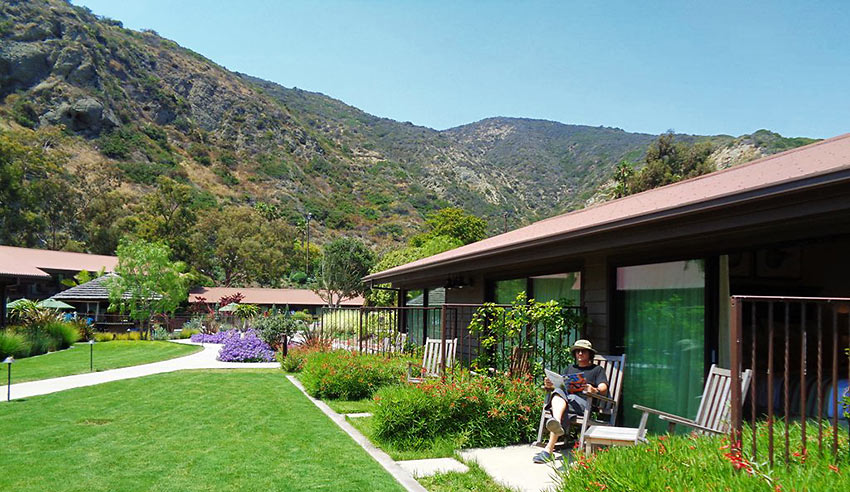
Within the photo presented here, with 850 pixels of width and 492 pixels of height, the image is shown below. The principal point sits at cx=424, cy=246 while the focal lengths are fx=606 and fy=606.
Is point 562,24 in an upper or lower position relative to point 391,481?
upper

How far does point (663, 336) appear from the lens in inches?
251

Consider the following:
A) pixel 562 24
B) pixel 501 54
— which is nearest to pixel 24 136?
pixel 501 54

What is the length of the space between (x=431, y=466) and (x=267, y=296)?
41.5 m

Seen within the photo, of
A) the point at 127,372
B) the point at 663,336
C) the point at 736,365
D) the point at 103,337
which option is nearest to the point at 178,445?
the point at 663,336

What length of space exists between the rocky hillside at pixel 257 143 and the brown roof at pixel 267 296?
1166cm

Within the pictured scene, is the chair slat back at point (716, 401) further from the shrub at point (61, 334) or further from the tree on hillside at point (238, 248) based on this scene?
the tree on hillside at point (238, 248)

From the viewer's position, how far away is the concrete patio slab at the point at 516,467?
16.8 feet

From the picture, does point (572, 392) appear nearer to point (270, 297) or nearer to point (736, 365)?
point (736, 365)

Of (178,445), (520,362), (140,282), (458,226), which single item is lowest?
(178,445)

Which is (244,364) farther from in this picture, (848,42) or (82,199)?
(82,199)

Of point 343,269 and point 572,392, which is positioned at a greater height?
point 343,269

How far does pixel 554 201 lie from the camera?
254 feet

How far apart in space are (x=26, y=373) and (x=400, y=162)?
260 feet

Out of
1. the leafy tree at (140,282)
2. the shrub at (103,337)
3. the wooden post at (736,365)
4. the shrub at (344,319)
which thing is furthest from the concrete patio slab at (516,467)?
the leafy tree at (140,282)
